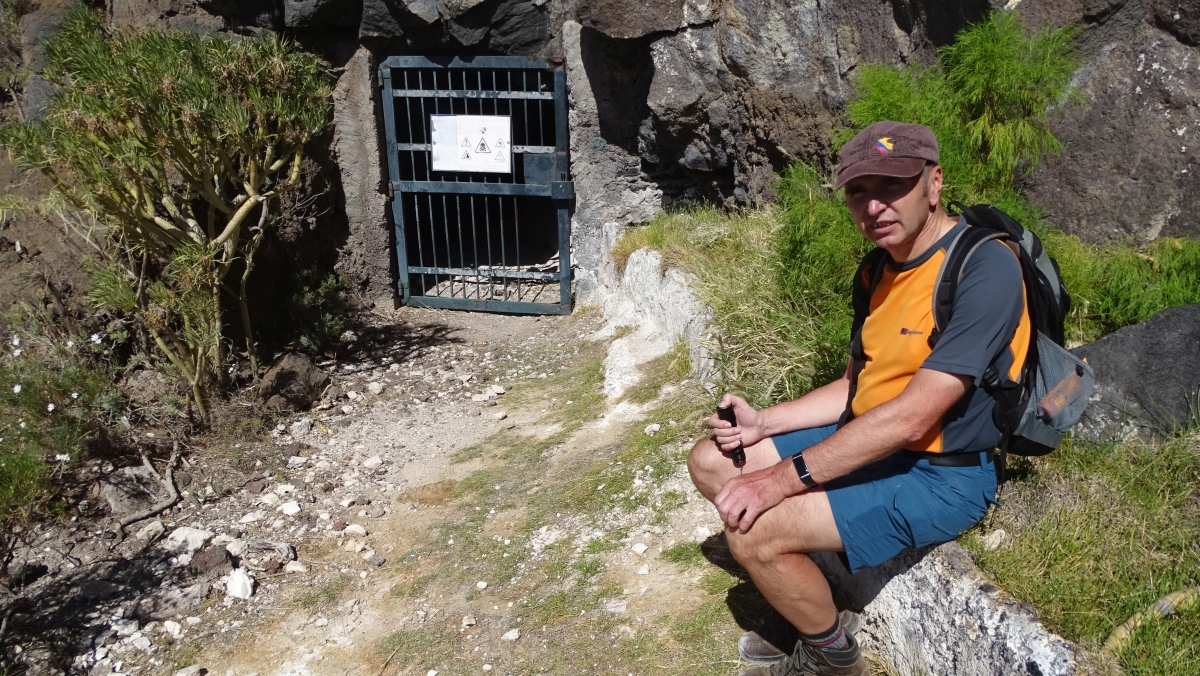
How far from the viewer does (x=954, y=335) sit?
2.06m

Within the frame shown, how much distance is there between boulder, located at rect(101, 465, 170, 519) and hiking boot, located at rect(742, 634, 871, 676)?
11.1 ft

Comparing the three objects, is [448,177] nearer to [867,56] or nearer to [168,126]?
[168,126]

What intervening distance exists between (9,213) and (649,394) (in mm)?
4129

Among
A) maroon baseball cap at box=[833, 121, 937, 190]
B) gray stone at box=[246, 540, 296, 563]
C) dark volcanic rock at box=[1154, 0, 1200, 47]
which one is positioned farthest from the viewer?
gray stone at box=[246, 540, 296, 563]

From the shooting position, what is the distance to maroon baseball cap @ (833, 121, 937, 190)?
2.17 m

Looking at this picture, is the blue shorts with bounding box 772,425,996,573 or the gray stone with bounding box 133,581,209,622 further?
the gray stone with bounding box 133,581,209,622

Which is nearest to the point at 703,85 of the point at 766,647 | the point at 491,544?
the point at 491,544

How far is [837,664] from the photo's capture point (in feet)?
7.54

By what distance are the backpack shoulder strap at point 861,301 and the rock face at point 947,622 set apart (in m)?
0.45

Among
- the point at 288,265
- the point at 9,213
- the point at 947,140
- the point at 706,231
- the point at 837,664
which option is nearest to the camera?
the point at 837,664

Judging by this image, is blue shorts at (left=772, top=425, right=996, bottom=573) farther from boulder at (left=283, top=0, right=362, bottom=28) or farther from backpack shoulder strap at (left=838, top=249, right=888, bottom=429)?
boulder at (left=283, top=0, right=362, bottom=28)

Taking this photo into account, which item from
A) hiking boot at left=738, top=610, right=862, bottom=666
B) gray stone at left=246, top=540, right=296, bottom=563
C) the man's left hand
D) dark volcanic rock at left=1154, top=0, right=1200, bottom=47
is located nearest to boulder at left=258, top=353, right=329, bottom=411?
gray stone at left=246, top=540, right=296, bottom=563

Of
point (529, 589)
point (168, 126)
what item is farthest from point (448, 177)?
point (529, 589)

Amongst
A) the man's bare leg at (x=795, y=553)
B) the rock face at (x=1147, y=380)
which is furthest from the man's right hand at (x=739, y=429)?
the rock face at (x=1147, y=380)
